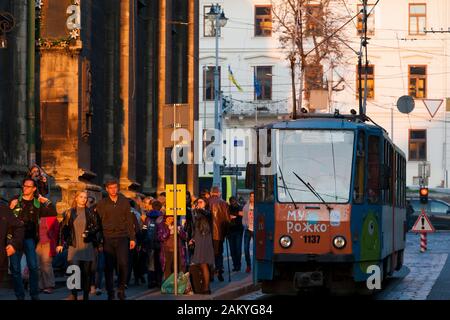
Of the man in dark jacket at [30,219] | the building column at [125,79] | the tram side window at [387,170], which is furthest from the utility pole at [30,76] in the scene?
the building column at [125,79]

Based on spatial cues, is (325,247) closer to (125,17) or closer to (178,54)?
(125,17)

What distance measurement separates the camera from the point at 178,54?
45750 millimetres

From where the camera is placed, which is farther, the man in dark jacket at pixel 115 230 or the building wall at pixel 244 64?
the building wall at pixel 244 64

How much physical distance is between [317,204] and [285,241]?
0.81 meters

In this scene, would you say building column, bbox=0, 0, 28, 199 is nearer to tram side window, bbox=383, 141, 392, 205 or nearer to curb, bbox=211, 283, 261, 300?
curb, bbox=211, 283, 261, 300

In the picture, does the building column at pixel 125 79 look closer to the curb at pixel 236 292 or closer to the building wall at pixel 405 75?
the curb at pixel 236 292

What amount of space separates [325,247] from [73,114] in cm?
867

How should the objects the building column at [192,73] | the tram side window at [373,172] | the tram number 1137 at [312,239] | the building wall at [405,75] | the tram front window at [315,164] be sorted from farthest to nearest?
1. the building wall at [405,75]
2. the building column at [192,73]
3. the tram side window at [373,172]
4. the tram front window at [315,164]
5. the tram number 1137 at [312,239]

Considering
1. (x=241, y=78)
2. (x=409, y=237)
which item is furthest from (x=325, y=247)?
(x=241, y=78)

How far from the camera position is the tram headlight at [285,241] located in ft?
75.8

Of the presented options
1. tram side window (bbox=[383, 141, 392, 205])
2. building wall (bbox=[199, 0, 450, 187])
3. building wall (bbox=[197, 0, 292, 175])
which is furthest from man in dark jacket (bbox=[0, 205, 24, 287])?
building wall (bbox=[199, 0, 450, 187])

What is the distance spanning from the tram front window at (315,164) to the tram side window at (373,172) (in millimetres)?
452

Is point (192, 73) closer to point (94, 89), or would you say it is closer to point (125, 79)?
point (125, 79)

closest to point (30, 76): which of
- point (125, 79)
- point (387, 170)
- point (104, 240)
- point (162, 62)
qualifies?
point (104, 240)
